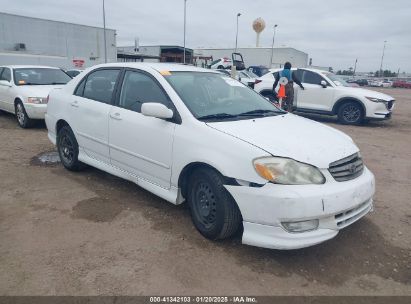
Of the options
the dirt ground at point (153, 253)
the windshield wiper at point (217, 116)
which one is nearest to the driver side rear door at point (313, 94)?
the dirt ground at point (153, 253)

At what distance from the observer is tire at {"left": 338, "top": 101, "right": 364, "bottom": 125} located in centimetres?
1039

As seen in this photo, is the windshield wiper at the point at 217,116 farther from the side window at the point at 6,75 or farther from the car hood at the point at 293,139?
the side window at the point at 6,75

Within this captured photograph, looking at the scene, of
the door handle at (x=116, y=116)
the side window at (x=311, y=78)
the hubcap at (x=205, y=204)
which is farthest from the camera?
the side window at (x=311, y=78)

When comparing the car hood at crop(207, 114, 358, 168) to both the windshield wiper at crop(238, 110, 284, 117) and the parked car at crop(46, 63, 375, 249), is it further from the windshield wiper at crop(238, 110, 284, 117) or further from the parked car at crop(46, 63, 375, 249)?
the windshield wiper at crop(238, 110, 284, 117)

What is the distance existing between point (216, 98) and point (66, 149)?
2.62 m

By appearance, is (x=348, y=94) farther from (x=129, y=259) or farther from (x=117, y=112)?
(x=129, y=259)

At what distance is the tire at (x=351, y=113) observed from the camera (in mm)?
10391

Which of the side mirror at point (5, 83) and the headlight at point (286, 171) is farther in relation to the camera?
the side mirror at point (5, 83)

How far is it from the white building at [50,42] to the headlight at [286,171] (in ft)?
96.3

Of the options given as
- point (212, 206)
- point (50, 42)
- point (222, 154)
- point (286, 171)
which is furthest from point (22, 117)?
point (50, 42)

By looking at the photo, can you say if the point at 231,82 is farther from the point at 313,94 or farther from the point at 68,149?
the point at 313,94

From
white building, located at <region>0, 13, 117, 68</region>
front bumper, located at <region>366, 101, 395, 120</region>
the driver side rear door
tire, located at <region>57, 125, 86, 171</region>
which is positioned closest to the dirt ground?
tire, located at <region>57, 125, 86, 171</region>

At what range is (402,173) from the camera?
18.6ft

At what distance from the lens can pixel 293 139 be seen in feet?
10.2
